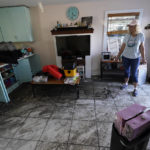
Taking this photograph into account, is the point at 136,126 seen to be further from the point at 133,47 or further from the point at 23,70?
the point at 23,70

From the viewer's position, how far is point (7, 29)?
2.89m

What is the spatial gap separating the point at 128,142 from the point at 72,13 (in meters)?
3.11

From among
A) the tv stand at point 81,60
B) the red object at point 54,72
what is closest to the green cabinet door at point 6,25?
the tv stand at point 81,60

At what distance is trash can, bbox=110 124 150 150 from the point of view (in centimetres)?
71

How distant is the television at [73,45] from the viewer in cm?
286

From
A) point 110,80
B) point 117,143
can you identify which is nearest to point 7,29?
point 110,80

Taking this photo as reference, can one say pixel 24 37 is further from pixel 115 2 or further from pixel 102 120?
pixel 102 120

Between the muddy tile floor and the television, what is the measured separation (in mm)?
1097

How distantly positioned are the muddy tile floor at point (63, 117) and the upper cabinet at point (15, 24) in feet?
5.35

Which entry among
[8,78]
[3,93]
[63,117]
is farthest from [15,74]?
[63,117]

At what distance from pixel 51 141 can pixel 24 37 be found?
2837mm

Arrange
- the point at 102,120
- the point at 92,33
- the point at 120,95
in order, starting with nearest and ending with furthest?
the point at 102,120 → the point at 120,95 → the point at 92,33

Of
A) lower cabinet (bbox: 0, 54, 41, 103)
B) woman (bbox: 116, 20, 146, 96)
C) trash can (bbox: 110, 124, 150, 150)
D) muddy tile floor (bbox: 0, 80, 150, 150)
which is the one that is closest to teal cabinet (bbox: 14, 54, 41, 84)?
lower cabinet (bbox: 0, 54, 41, 103)

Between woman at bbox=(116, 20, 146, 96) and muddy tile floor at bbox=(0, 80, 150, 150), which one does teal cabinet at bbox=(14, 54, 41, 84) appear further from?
woman at bbox=(116, 20, 146, 96)
